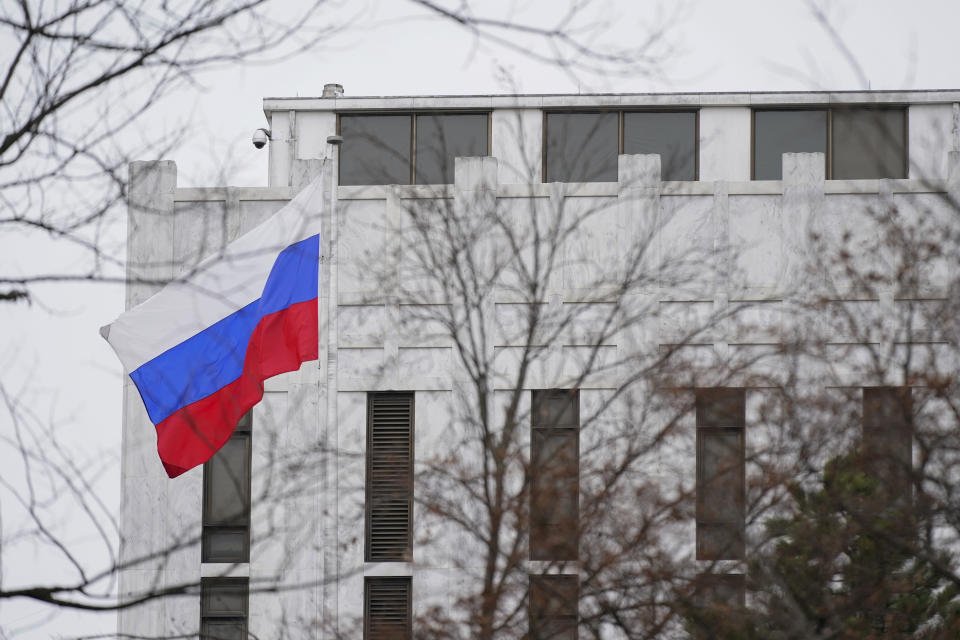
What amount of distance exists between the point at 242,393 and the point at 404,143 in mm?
9699

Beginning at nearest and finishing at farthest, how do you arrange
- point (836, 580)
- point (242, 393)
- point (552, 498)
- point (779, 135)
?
point (836, 580), point (552, 498), point (242, 393), point (779, 135)

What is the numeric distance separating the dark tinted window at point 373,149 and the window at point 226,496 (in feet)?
17.4

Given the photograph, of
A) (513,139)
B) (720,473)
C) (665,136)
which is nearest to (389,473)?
(720,473)

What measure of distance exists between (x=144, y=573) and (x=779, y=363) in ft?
34.0

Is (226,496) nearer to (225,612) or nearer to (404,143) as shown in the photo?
(225,612)

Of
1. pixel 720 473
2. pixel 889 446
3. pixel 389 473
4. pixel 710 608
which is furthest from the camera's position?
pixel 389 473

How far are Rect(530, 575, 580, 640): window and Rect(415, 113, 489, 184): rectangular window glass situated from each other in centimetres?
974

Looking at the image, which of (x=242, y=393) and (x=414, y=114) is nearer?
(x=242, y=393)

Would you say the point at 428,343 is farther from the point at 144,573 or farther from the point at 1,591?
the point at 1,591

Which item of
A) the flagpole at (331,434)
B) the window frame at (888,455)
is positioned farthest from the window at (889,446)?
the flagpole at (331,434)

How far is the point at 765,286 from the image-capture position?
2375cm

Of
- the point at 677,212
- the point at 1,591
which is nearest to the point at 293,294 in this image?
the point at 677,212

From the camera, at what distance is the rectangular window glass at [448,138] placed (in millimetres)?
26562

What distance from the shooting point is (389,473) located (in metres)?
23.5
